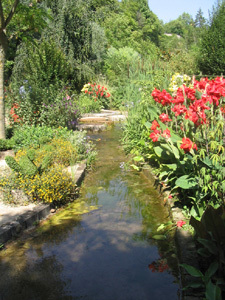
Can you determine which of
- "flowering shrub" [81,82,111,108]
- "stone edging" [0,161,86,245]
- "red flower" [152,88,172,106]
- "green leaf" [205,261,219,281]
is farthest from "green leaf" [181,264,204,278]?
"flowering shrub" [81,82,111,108]

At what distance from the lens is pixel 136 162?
21.0ft

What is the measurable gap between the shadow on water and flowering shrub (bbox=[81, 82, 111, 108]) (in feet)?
36.5

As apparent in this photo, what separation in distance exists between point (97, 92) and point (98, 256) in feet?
42.5

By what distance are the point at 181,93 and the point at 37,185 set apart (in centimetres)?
216

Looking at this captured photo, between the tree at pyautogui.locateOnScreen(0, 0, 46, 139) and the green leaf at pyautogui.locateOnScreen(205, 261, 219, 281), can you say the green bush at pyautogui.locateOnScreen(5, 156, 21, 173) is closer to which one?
the green leaf at pyautogui.locateOnScreen(205, 261, 219, 281)

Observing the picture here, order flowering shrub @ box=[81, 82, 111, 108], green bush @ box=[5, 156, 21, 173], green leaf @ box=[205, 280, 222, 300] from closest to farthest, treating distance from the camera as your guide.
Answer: green leaf @ box=[205, 280, 222, 300] → green bush @ box=[5, 156, 21, 173] → flowering shrub @ box=[81, 82, 111, 108]

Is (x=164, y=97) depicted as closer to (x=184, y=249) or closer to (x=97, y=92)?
(x=184, y=249)

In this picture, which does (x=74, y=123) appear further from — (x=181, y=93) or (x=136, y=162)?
(x=181, y=93)

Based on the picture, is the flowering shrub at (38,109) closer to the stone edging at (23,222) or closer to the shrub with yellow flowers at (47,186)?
the shrub with yellow flowers at (47,186)

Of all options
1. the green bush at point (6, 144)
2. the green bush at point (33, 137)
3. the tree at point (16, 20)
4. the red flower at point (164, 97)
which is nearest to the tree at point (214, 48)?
the tree at point (16, 20)

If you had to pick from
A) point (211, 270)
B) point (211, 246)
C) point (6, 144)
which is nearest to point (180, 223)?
point (211, 246)

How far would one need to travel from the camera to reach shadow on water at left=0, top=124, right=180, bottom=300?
8.97 feet

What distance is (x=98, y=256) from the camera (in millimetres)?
3266

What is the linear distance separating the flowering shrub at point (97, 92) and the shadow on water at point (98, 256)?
11.1 m
